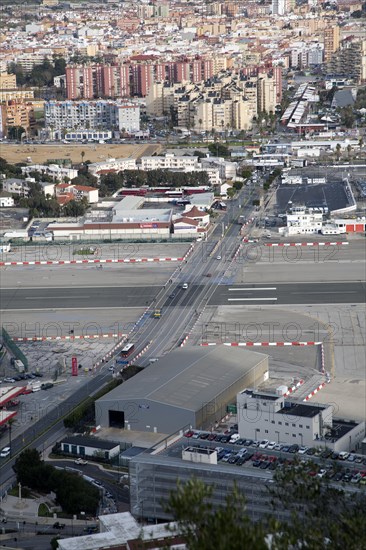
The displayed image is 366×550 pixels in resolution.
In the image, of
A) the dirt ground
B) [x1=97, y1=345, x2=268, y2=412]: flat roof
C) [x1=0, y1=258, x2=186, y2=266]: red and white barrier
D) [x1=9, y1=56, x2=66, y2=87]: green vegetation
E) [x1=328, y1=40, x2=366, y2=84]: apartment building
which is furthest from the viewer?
[x1=9, y1=56, x2=66, y2=87]: green vegetation

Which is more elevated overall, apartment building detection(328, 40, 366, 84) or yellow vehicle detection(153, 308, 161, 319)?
yellow vehicle detection(153, 308, 161, 319)

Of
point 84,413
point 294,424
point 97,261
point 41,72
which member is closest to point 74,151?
point 97,261

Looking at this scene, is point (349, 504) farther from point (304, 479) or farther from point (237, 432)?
point (237, 432)

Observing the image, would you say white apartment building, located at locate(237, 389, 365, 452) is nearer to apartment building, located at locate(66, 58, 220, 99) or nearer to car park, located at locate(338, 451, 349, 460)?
car park, located at locate(338, 451, 349, 460)

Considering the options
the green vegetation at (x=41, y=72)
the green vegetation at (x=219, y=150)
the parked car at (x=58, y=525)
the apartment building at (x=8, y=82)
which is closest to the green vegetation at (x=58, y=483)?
the parked car at (x=58, y=525)

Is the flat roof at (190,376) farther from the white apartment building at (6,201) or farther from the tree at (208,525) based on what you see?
the white apartment building at (6,201)

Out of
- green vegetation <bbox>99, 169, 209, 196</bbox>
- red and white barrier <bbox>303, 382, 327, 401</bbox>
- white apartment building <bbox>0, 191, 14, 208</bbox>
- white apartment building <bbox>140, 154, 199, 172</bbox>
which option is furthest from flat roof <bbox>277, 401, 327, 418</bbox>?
white apartment building <bbox>140, 154, 199, 172</bbox>

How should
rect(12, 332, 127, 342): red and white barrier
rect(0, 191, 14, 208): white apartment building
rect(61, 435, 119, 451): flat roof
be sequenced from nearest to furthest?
rect(61, 435, 119, 451): flat roof
rect(12, 332, 127, 342): red and white barrier
rect(0, 191, 14, 208): white apartment building
